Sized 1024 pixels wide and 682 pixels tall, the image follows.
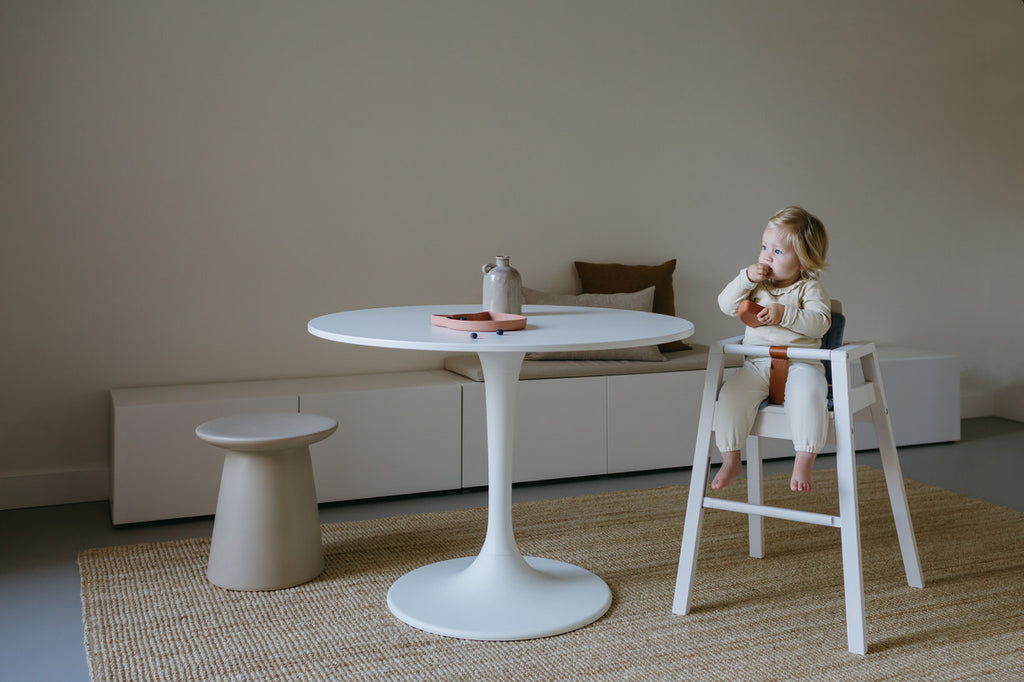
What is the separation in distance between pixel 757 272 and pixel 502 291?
0.64 meters

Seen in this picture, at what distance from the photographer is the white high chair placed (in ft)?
6.93

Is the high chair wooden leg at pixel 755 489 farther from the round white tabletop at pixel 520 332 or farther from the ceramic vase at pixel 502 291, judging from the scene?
the ceramic vase at pixel 502 291

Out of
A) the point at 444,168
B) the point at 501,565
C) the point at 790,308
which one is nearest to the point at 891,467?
the point at 790,308

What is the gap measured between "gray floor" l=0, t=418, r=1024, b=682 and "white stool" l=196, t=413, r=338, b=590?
1.30ft

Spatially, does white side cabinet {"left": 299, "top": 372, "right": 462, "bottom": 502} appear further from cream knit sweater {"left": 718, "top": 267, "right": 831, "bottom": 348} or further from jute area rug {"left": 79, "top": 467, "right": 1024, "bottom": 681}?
cream knit sweater {"left": 718, "top": 267, "right": 831, "bottom": 348}

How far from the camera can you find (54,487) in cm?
342

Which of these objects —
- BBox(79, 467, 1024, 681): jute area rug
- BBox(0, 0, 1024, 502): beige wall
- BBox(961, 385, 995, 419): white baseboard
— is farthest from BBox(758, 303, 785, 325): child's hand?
BBox(961, 385, 995, 419): white baseboard

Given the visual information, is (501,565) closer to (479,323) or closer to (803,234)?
(479,323)

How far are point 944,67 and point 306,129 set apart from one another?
3.39 m

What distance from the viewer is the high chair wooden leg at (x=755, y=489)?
264 cm

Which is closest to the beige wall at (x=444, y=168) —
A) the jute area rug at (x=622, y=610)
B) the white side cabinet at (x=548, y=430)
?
the white side cabinet at (x=548, y=430)

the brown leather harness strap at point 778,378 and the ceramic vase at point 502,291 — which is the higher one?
the ceramic vase at point 502,291

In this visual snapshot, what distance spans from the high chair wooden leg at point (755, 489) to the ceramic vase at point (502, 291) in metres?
0.78

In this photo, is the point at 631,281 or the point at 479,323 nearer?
the point at 479,323
